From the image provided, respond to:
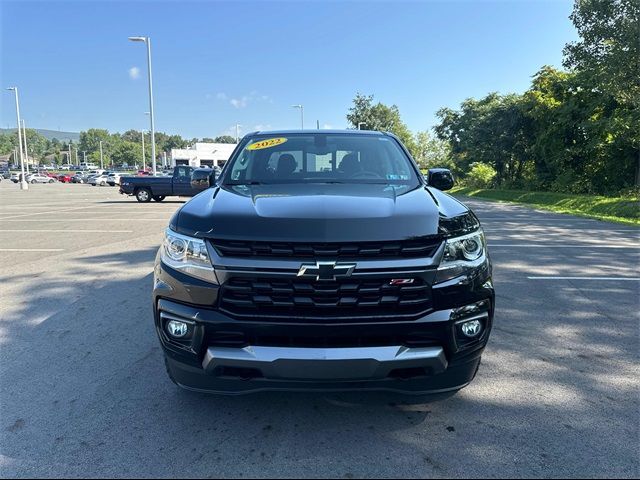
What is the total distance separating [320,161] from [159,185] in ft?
64.5

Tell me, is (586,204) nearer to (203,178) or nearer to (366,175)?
(366,175)

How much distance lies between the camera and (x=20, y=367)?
141 inches

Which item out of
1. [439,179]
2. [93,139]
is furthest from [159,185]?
[93,139]

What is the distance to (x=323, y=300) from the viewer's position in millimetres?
2400

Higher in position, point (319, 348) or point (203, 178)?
point (203, 178)

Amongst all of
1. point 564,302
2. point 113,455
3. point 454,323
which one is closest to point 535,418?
point 454,323

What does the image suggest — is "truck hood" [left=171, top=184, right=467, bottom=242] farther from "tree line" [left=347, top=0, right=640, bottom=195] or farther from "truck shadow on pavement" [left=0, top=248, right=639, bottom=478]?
"tree line" [left=347, top=0, right=640, bottom=195]

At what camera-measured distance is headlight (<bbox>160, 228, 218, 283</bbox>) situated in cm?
247

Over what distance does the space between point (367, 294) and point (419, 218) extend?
525 millimetres

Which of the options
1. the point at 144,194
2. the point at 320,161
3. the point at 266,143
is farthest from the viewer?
the point at 144,194

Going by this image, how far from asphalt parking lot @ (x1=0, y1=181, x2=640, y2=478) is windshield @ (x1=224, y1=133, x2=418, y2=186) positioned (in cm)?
161

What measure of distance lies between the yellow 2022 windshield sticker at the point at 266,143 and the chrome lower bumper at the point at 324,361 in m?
2.29

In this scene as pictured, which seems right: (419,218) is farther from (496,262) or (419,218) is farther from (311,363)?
(496,262)

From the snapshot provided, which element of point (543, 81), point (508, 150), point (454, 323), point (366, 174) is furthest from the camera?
point (508, 150)
